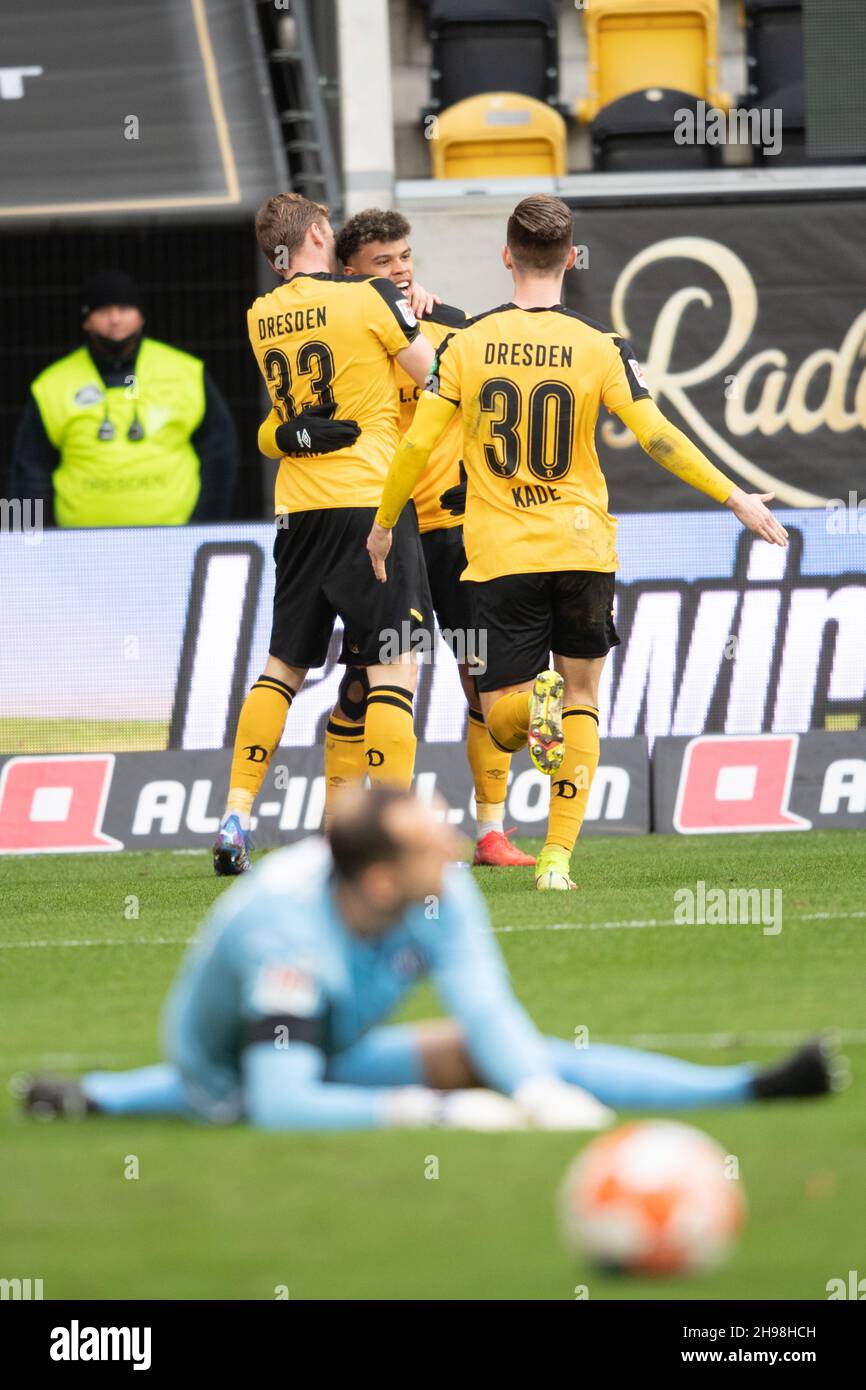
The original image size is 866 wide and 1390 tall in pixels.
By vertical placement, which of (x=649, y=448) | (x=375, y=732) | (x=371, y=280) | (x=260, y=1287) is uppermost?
(x=371, y=280)

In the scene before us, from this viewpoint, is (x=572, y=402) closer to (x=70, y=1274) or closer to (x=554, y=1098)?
(x=554, y=1098)

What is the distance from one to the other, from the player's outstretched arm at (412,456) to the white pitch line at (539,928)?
1691 mm

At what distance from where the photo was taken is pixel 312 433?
29.1 ft

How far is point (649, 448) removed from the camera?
8.02 m

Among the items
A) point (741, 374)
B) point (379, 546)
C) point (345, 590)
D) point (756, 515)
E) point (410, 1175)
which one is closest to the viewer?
point (410, 1175)

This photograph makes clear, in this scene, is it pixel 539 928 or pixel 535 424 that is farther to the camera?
pixel 535 424

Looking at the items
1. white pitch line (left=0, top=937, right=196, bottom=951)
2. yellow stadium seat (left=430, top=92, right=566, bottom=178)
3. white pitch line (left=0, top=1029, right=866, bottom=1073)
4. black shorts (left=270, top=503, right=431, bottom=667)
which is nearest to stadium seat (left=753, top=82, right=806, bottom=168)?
yellow stadium seat (left=430, top=92, right=566, bottom=178)

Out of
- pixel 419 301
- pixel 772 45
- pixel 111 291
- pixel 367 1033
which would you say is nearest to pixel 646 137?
pixel 772 45

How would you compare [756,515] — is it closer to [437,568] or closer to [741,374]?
[437,568]

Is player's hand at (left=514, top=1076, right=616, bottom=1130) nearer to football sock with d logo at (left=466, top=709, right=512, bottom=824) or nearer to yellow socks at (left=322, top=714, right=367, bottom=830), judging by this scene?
yellow socks at (left=322, top=714, right=367, bottom=830)

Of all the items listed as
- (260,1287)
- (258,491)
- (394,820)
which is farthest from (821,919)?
(258,491)

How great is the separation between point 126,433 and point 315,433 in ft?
12.4

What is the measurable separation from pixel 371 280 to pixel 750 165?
7664mm

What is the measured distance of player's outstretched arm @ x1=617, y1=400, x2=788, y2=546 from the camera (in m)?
7.92
